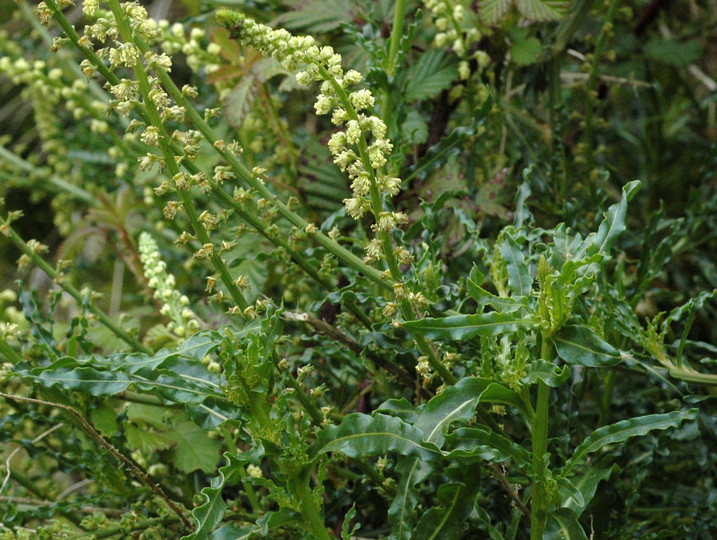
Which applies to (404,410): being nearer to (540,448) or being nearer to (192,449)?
(540,448)

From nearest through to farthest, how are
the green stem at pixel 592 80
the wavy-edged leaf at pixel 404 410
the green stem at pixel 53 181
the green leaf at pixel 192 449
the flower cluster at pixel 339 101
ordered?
the flower cluster at pixel 339 101, the wavy-edged leaf at pixel 404 410, the green leaf at pixel 192 449, the green stem at pixel 592 80, the green stem at pixel 53 181

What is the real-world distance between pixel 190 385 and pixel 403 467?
228 millimetres

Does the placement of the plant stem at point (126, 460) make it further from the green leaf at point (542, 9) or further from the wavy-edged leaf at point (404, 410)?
the green leaf at point (542, 9)

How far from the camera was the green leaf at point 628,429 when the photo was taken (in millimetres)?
730

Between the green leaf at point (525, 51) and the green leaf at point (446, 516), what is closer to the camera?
the green leaf at point (446, 516)

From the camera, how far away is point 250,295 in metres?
1.10

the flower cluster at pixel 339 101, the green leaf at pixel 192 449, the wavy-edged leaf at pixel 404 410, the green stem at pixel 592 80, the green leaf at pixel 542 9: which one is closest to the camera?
the flower cluster at pixel 339 101

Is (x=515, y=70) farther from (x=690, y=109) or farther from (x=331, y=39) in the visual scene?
(x=690, y=109)

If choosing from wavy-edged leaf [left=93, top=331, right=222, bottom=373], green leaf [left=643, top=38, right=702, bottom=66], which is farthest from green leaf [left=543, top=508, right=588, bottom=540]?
green leaf [left=643, top=38, right=702, bottom=66]

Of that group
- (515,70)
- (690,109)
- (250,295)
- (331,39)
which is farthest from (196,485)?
(690,109)

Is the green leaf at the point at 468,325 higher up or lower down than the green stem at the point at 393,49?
lower down

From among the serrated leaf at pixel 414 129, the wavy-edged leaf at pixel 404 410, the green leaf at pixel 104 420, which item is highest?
the serrated leaf at pixel 414 129

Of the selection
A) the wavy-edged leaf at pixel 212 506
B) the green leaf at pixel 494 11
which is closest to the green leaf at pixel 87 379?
the wavy-edged leaf at pixel 212 506

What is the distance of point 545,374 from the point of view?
0.71 m
